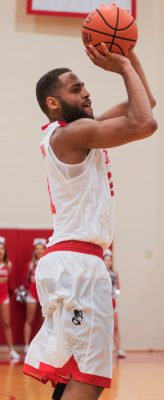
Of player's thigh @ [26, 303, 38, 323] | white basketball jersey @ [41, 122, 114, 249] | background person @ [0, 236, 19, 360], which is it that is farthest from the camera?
player's thigh @ [26, 303, 38, 323]

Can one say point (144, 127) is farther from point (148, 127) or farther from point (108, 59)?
point (108, 59)

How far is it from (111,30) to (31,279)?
7.46 metres

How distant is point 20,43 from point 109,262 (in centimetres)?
465

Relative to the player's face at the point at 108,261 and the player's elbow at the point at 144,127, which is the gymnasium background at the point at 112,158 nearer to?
the player's face at the point at 108,261

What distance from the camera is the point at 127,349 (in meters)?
11.3

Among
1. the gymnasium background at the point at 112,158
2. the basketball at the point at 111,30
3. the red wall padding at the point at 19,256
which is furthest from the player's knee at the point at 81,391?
the gymnasium background at the point at 112,158

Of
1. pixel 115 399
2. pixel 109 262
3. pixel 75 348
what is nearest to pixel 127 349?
pixel 109 262

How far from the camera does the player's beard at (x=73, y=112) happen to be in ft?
11.6

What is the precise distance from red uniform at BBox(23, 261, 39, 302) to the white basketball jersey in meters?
7.09

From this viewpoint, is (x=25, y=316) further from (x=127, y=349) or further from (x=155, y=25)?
(x=155, y=25)

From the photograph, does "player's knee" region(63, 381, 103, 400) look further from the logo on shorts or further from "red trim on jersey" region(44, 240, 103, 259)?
"red trim on jersey" region(44, 240, 103, 259)

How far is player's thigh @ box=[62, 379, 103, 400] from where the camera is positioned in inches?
122

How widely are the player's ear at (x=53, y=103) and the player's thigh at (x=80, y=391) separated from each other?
1.64m

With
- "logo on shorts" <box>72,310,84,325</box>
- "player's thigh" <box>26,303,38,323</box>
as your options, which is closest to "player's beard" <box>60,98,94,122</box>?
"logo on shorts" <box>72,310,84,325</box>
